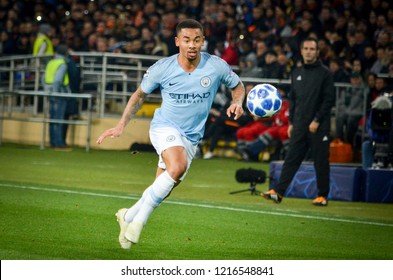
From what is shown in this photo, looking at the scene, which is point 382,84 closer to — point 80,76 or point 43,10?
point 80,76

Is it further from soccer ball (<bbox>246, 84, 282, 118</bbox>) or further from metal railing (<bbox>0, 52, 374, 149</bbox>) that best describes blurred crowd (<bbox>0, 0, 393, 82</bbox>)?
soccer ball (<bbox>246, 84, 282, 118</bbox>)

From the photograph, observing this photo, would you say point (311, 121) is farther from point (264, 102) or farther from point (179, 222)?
point (179, 222)

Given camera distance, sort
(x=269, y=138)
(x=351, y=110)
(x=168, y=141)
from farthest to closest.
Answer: (x=269, y=138), (x=351, y=110), (x=168, y=141)

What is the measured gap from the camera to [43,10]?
1232 inches

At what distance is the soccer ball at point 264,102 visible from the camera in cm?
1123

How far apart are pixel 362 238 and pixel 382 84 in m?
9.66

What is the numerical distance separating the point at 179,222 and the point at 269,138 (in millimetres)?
9510

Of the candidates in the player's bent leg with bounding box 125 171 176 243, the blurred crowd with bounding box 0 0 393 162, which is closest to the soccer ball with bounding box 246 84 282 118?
the player's bent leg with bounding box 125 171 176 243

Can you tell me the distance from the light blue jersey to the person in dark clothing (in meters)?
4.43

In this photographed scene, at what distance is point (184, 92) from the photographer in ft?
31.3

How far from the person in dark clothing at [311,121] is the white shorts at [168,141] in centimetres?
458

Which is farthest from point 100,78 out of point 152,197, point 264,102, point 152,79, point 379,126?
point 152,197

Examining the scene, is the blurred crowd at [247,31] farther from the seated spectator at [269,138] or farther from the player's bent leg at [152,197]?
the player's bent leg at [152,197]

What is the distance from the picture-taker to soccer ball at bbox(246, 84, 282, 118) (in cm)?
1123
